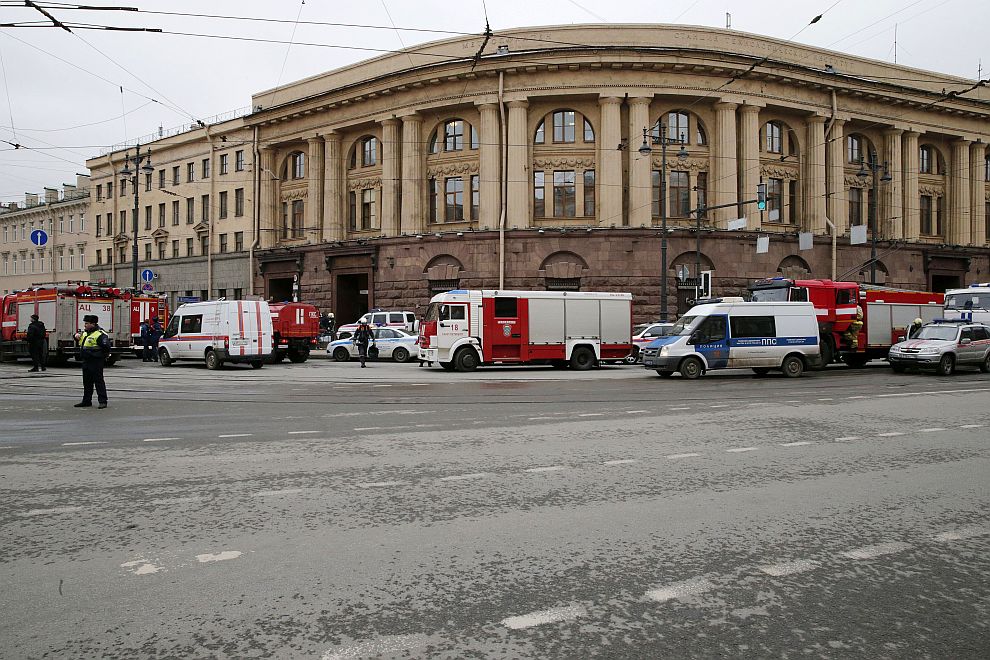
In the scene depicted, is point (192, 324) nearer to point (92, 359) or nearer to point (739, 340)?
point (92, 359)

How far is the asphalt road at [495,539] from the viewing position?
3.66 meters

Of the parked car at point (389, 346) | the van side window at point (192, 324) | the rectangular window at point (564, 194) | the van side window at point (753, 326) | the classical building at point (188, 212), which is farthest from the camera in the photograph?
the classical building at point (188, 212)

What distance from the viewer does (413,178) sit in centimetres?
4144

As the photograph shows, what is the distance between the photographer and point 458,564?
183 inches

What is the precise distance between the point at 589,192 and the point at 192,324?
21.3m

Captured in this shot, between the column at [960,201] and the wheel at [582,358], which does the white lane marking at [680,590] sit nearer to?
the wheel at [582,358]

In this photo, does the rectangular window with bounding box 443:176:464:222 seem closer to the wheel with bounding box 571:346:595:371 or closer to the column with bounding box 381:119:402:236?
the column with bounding box 381:119:402:236

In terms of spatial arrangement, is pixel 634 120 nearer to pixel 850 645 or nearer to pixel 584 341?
pixel 584 341

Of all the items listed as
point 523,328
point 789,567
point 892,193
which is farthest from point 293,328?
point 892,193

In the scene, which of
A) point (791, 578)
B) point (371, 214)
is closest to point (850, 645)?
point (791, 578)

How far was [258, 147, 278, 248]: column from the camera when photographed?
49000 millimetres

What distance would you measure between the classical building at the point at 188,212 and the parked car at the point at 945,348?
129ft

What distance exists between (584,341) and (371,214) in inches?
849

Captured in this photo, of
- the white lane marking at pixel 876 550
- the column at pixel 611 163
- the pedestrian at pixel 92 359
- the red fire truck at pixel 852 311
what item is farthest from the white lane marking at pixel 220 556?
the column at pixel 611 163
